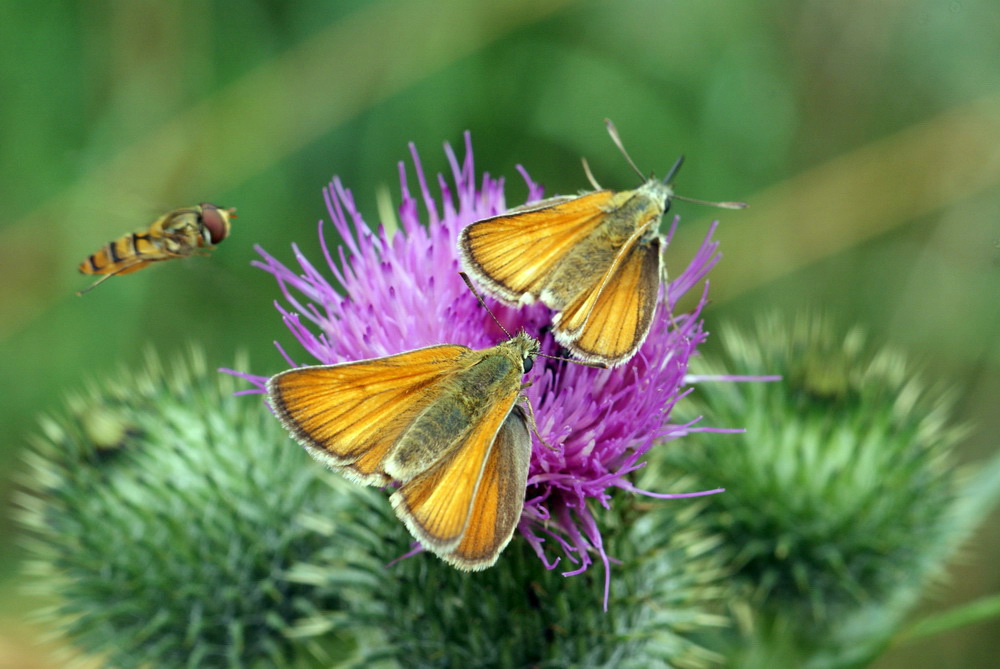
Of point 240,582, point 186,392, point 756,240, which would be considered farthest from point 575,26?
point 240,582

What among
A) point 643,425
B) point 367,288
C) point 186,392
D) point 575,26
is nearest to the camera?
point 643,425

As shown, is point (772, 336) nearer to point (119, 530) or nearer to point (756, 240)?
point (756, 240)

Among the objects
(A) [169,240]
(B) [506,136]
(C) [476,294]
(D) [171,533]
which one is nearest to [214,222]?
(A) [169,240]

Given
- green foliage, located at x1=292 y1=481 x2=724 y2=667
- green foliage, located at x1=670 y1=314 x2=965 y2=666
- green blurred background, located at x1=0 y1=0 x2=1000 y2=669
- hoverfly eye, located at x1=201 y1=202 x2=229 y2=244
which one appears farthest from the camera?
green blurred background, located at x1=0 y1=0 x2=1000 y2=669

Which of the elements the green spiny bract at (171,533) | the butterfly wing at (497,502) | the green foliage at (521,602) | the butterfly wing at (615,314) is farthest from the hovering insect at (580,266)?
the green spiny bract at (171,533)

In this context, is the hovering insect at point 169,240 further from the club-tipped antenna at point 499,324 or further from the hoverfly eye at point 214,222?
the club-tipped antenna at point 499,324

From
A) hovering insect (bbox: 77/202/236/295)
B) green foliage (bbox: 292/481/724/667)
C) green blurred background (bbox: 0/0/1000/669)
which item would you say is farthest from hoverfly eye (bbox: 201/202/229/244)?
green blurred background (bbox: 0/0/1000/669)

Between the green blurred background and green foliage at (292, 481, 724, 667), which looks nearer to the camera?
green foliage at (292, 481, 724, 667)

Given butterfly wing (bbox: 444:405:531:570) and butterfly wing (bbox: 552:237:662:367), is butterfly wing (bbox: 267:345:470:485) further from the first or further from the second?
butterfly wing (bbox: 552:237:662:367)
